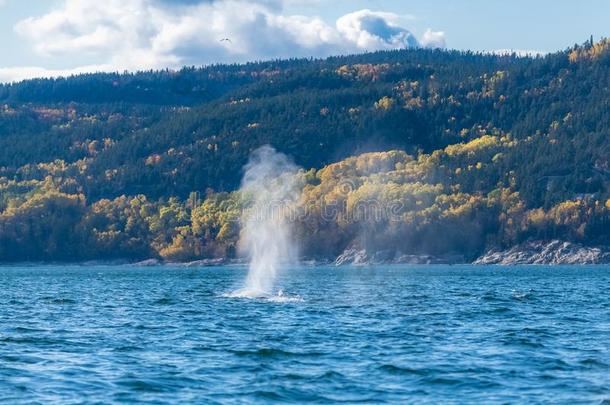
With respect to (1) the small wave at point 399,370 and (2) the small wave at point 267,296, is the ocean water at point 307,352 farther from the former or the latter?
(2) the small wave at point 267,296

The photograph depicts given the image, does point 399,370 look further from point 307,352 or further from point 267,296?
point 267,296

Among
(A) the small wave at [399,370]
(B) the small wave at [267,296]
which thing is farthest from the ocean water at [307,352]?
(B) the small wave at [267,296]

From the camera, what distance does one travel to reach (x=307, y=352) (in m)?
64.0

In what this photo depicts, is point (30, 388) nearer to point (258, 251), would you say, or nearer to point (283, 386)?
point (283, 386)

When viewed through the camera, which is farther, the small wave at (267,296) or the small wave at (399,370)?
the small wave at (267,296)

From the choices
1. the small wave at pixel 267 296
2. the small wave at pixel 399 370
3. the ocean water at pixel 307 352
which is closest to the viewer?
the ocean water at pixel 307 352

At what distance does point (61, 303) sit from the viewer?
111m

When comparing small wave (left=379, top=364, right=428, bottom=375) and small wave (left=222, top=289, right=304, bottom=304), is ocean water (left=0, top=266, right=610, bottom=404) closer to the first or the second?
small wave (left=379, top=364, right=428, bottom=375)

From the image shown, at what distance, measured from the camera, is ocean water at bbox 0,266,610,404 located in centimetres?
5181

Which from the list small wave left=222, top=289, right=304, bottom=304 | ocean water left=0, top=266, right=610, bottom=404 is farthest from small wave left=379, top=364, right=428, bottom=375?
small wave left=222, top=289, right=304, bottom=304

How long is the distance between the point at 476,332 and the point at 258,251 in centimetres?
7534

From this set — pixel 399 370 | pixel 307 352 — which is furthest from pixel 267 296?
pixel 399 370

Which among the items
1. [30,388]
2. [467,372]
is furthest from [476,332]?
[30,388]

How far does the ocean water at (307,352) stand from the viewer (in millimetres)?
51812
